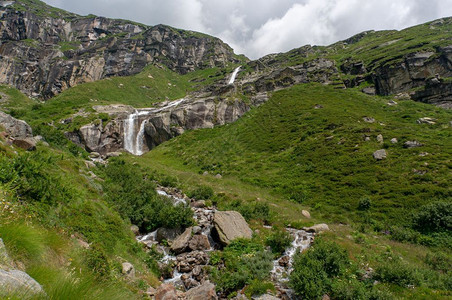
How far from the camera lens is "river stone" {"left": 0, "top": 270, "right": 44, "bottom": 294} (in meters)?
2.43

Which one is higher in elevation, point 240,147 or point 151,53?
point 151,53

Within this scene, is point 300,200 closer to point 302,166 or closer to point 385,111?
point 302,166

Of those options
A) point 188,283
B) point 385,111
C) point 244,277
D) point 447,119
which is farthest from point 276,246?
point 385,111

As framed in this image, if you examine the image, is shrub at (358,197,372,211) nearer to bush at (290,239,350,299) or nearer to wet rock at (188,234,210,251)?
bush at (290,239,350,299)

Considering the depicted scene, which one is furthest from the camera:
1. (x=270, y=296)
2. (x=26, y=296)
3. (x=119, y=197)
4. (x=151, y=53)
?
(x=151, y=53)

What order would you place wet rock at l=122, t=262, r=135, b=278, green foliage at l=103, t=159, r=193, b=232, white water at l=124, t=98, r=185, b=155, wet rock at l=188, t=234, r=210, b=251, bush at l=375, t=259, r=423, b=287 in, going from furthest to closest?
white water at l=124, t=98, r=185, b=155 < green foliage at l=103, t=159, r=193, b=232 < wet rock at l=188, t=234, r=210, b=251 < bush at l=375, t=259, r=423, b=287 < wet rock at l=122, t=262, r=135, b=278

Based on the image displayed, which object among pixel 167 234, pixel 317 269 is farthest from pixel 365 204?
pixel 167 234

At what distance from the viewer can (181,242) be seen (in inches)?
460

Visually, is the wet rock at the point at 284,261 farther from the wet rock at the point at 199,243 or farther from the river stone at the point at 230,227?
the wet rock at the point at 199,243

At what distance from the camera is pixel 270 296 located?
8125 millimetres

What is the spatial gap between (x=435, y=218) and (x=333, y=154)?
13.2 meters

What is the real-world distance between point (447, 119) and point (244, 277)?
154ft

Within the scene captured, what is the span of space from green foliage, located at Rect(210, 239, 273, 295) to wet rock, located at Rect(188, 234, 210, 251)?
116 cm

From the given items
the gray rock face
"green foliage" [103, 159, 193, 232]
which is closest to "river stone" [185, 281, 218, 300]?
"green foliage" [103, 159, 193, 232]
